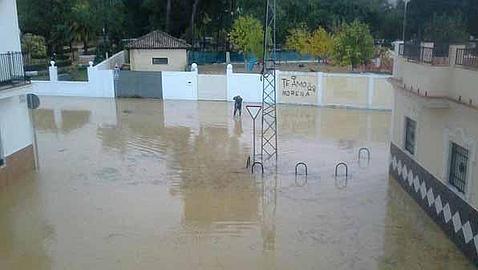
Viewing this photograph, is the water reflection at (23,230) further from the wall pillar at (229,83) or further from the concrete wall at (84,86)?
the concrete wall at (84,86)

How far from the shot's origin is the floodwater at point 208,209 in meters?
9.96

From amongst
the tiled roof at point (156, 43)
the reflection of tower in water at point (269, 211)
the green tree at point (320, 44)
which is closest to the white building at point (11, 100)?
the reflection of tower in water at point (269, 211)

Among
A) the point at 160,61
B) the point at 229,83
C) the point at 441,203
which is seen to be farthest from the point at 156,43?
the point at 441,203

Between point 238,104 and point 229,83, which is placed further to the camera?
point 229,83

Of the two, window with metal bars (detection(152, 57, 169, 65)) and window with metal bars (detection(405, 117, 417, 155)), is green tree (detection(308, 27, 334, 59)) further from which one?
window with metal bars (detection(405, 117, 417, 155))

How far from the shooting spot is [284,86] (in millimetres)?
28266

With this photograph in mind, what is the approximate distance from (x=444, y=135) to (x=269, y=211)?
14.3 feet

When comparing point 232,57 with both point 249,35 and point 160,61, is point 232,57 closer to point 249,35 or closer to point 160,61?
point 249,35

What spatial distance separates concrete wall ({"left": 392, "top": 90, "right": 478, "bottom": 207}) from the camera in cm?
965

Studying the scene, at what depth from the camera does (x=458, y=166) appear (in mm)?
10531

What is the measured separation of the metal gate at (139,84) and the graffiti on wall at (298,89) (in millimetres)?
7675

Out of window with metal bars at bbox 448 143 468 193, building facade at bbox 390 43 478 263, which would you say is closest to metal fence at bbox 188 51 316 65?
building facade at bbox 390 43 478 263

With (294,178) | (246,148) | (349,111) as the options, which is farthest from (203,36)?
(294,178)

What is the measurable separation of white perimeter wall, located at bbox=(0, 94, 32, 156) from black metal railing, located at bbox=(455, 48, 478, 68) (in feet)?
36.1
